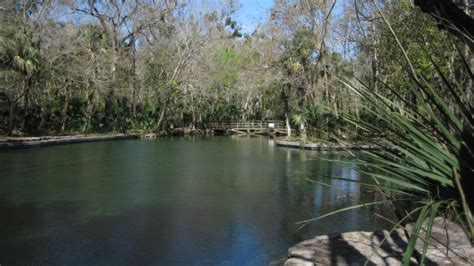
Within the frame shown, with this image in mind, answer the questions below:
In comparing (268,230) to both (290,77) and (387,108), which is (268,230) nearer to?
(387,108)

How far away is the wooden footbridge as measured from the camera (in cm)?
3475

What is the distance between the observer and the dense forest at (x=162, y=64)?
65.4 ft

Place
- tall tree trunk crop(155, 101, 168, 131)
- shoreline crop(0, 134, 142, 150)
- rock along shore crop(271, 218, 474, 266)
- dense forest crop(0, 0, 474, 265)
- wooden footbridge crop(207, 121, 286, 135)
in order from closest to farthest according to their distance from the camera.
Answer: rock along shore crop(271, 218, 474, 266) → dense forest crop(0, 0, 474, 265) → shoreline crop(0, 134, 142, 150) → tall tree trunk crop(155, 101, 168, 131) → wooden footbridge crop(207, 121, 286, 135)

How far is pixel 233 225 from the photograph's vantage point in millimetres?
6953

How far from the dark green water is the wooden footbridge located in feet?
67.1

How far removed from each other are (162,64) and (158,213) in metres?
26.8

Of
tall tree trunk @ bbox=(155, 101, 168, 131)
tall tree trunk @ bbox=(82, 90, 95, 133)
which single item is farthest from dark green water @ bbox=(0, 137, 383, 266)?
tall tree trunk @ bbox=(155, 101, 168, 131)

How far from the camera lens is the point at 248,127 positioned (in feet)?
117

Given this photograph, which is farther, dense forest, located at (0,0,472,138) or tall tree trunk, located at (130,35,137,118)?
tall tree trunk, located at (130,35,137,118)

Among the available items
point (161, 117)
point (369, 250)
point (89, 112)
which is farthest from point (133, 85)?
point (369, 250)

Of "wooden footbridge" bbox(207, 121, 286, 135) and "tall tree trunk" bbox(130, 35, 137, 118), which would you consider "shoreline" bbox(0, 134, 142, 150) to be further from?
"wooden footbridge" bbox(207, 121, 286, 135)

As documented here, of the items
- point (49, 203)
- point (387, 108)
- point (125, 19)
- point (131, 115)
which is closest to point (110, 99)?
point (131, 115)

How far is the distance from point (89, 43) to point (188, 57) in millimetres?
8644

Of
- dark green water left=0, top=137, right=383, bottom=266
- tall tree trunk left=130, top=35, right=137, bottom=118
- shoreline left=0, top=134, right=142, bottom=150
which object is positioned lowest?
dark green water left=0, top=137, right=383, bottom=266
